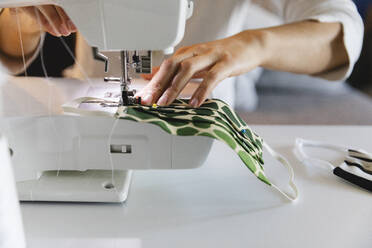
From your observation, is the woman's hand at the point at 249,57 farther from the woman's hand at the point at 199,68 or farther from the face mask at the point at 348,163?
the face mask at the point at 348,163

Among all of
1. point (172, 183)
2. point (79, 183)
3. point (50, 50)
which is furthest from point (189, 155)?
point (50, 50)

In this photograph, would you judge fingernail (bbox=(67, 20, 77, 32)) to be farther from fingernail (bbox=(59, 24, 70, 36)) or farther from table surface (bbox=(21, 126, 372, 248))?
table surface (bbox=(21, 126, 372, 248))

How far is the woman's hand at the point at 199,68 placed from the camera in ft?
2.31

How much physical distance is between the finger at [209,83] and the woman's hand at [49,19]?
28 cm

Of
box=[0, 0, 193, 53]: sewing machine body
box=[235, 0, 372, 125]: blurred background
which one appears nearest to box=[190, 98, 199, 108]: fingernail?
box=[0, 0, 193, 53]: sewing machine body

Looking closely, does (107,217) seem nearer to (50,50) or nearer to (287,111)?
(50,50)

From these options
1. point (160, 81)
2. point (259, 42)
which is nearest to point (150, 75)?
point (160, 81)

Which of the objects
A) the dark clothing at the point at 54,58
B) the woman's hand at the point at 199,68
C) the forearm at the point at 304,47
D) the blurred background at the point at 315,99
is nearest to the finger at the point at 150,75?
the woman's hand at the point at 199,68

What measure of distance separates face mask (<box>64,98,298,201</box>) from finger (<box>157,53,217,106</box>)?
20 mm

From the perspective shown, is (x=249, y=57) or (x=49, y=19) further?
(x=249, y=57)

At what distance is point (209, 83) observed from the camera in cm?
73

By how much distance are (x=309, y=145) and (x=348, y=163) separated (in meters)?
0.15

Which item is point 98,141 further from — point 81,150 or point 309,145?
point 309,145

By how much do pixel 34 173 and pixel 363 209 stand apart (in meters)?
0.60
